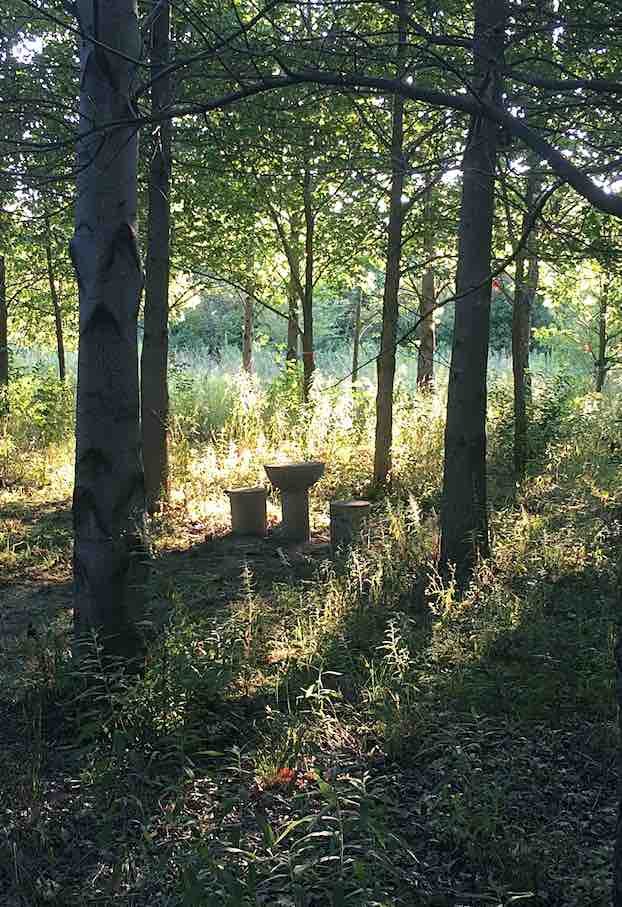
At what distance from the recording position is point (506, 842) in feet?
9.72

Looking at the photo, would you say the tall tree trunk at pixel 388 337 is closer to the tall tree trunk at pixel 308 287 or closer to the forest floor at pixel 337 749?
the tall tree trunk at pixel 308 287

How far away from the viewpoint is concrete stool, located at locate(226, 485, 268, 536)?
8.58 m

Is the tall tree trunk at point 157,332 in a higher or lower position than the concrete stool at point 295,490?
higher

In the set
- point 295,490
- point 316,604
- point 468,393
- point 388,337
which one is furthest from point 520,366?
point 316,604

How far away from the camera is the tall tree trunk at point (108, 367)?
14.3 feet

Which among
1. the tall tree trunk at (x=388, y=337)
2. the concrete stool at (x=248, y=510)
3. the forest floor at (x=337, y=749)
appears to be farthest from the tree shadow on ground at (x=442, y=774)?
the tall tree trunk at (x=388, y=337)

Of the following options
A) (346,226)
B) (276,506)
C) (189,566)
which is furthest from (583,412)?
(189,566)

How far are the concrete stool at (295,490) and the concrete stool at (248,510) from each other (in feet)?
0.84

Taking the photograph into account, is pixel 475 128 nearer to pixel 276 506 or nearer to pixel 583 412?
pixel 276 506

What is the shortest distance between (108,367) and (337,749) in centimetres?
243

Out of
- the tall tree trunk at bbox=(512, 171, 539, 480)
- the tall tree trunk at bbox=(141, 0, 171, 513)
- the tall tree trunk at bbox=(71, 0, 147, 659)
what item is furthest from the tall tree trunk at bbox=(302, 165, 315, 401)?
the tall tree trunk at bbox=(71, 0, 147, 659)

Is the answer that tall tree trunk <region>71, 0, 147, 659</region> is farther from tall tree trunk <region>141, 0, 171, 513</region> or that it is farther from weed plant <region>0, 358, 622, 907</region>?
tall tree trunk <region>141, 0, 171, 513</region>

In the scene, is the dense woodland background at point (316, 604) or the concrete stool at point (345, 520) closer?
the dense woodland background at point (316, 604)

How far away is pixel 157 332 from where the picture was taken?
352 inches
